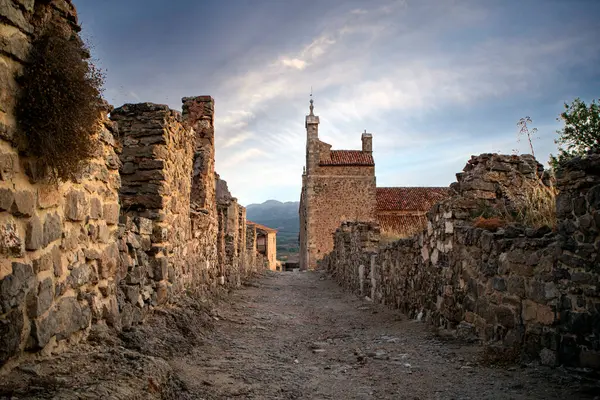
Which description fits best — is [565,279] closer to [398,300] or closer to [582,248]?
[582,248]

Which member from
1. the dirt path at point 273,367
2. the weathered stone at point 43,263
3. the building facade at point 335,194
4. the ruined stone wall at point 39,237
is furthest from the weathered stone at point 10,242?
the building facade at point 335,194

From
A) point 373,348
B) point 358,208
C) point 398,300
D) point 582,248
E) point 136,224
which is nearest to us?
point 582,248

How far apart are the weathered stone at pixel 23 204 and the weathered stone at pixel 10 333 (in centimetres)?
54

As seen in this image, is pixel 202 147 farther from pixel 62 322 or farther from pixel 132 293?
pixel 62 322

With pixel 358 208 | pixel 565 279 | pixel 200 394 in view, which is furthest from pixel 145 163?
pixel 358 208

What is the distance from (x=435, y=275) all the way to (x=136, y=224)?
4.25 meters

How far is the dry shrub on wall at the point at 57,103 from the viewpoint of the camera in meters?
2.80

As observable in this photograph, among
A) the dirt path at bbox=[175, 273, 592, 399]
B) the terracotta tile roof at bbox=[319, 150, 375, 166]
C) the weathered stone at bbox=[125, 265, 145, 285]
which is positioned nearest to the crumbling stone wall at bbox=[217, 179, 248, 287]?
the dirt path at bbox=[175, 273, 592, 399]

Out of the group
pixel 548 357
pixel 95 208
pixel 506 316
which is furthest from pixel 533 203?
pixel 95 208

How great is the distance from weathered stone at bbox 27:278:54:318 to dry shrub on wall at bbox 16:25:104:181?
2.23 ft

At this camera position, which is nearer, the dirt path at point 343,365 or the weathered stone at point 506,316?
the dirt path at point 343,365

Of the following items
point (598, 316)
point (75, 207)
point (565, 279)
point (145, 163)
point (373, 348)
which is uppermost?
point (145, 163)

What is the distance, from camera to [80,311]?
3461mm

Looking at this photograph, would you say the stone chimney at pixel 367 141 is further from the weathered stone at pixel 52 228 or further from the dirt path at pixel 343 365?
the weathered stone at pixel 52 228
